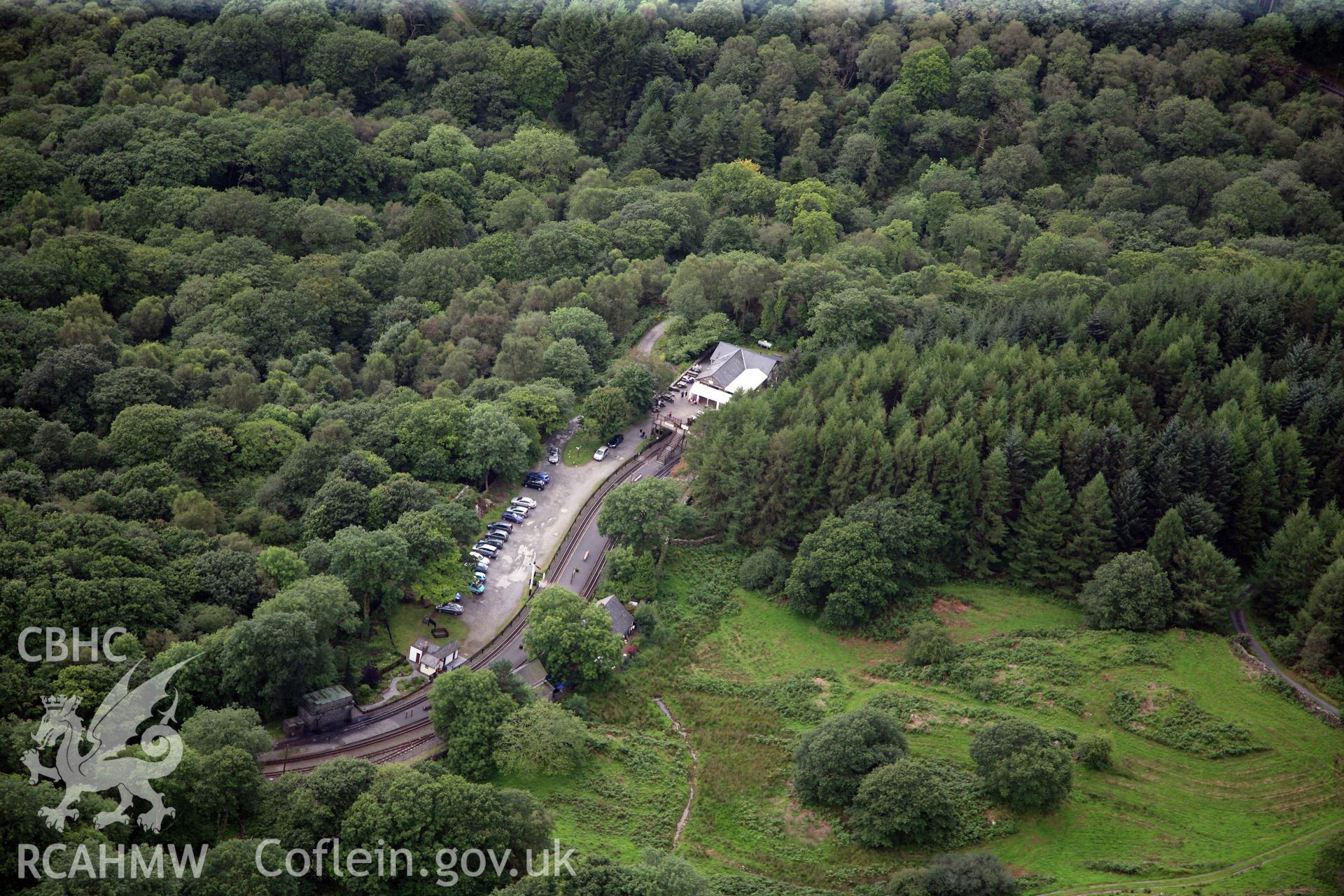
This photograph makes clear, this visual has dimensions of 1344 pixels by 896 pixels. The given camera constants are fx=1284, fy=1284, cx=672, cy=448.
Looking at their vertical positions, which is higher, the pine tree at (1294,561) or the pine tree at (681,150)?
the pine tree at (681,150)

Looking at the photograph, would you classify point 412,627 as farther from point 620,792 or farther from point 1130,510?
point 1130,510

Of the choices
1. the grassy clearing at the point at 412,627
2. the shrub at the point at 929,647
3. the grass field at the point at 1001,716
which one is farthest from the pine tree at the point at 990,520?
the grassy clearing at the point at 412,627

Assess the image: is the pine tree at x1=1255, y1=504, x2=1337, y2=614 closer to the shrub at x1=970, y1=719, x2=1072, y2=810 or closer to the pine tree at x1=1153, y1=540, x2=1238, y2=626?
the pine tree at x1=1153, y1=540, x2=1238, y2=626

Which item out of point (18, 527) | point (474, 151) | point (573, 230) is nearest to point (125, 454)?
point (18, 527)

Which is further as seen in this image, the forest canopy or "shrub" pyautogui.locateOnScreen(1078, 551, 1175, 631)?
the forest canopy

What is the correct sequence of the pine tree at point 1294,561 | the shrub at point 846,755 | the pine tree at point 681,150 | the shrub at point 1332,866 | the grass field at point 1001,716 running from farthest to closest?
the pine tree at point 681,150 < the pine tree at point 1294,561 < the shrub at point 846,755 < the grass field at point 1001,716 < the shrub at point 1332,866

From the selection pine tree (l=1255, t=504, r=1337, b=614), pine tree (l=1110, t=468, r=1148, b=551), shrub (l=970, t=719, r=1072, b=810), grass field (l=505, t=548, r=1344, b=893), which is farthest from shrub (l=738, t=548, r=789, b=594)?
pine tree (l=1255, t=504, r=1337, b=614)

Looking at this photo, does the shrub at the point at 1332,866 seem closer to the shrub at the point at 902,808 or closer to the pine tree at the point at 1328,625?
the pine tree at the point at 1328,625
